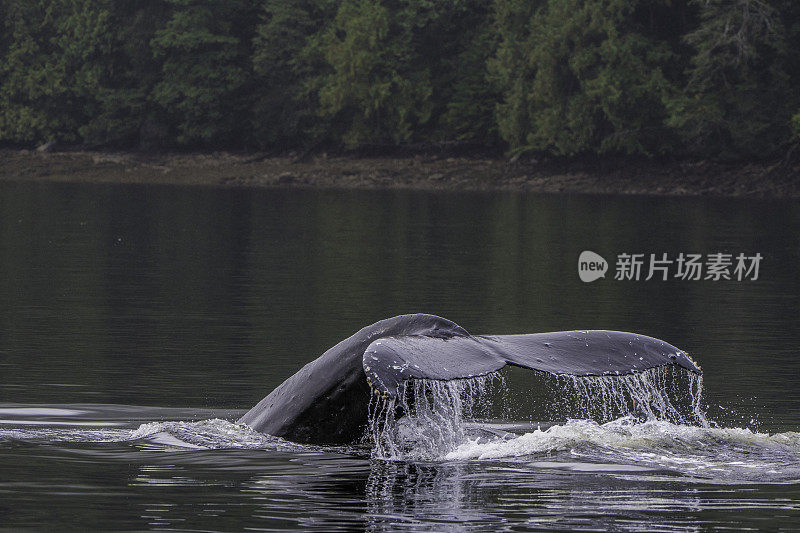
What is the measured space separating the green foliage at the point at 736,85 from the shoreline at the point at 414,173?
1253 millimetres

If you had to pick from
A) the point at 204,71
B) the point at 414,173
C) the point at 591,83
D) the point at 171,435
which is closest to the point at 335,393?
the point at 171,435

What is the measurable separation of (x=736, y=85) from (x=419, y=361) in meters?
52.6

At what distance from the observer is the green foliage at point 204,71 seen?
70938mm

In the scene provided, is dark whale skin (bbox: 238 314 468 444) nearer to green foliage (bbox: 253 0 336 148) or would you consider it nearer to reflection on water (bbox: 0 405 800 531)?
reflection on water (bbox: 0 405 800 531)

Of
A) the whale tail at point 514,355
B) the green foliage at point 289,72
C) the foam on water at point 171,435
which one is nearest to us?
the whale tail at point 514,355

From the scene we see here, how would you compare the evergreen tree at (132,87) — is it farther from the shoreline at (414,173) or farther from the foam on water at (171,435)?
the foam on water at (171,435)

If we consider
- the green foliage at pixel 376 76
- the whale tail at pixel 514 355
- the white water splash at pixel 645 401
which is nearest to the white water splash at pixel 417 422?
the whale tail at pixel 514 355

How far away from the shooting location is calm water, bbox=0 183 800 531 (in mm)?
8242

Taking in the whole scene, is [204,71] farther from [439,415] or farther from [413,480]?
[413,480]

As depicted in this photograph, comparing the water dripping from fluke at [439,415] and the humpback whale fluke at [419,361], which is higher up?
the humpback whale fluke at [419,361]

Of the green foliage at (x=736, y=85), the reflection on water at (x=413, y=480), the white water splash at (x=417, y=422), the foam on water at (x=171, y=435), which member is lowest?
the reflection on water at (x=413, y=480)

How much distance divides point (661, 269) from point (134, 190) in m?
33.3

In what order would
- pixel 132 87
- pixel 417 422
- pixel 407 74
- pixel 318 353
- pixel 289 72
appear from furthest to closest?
1. pixel 132 87
2. pixel 289 72
3. pixel 407 74
4. pixel 318 353
5. pixel 417 422

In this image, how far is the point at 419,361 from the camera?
7.79 metres
